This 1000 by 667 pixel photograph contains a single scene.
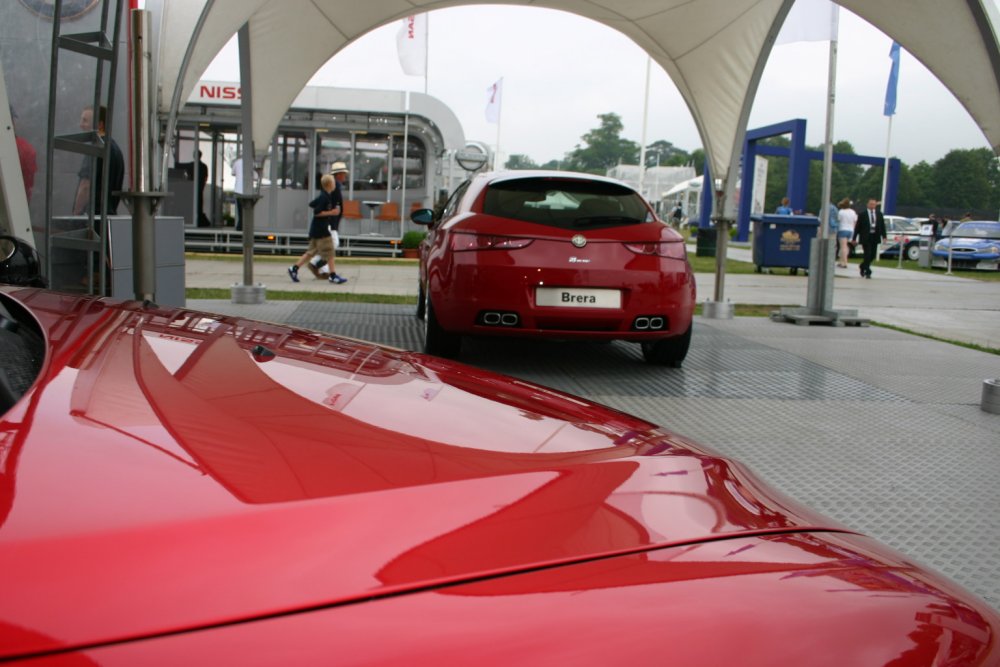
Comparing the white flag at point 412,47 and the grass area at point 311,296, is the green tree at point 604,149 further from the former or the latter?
the grass area at point 311,296

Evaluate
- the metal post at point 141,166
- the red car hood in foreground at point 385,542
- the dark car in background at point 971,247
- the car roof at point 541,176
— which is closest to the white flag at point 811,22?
the car roof at point 541,176

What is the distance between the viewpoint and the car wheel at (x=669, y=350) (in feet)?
21.0

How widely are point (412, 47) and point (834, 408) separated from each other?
1910 centimetres

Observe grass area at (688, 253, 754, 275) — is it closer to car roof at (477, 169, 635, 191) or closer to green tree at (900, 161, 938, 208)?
car roof at (477, 169, 635, 191)

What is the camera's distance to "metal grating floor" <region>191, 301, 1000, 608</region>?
3.41 m

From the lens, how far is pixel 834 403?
218 inches

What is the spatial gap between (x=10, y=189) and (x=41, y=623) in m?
5.54

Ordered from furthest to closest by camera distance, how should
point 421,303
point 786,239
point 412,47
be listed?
point 412,47 → point 786,239 → point 421,303

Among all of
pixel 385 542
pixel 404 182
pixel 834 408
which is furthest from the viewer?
pixel 404 182

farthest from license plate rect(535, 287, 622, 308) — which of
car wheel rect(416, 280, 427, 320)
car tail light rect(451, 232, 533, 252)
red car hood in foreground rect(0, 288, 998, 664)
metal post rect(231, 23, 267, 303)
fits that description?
metal post rect(231, 23, 267, 303)

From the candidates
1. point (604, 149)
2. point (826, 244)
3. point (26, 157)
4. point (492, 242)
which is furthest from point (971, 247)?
point (604, 149)

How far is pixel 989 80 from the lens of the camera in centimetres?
620

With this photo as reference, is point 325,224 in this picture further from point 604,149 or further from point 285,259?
point 604,149

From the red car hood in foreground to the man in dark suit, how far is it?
19738 millimetres
